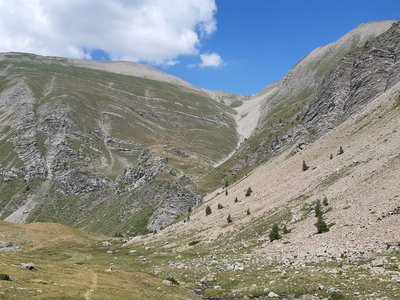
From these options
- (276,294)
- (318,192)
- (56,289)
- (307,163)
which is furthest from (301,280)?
(307,163)

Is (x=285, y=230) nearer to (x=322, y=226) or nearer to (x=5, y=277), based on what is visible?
(x=322, y=226)

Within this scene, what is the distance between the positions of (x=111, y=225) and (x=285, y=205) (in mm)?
122598

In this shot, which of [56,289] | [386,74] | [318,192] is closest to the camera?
[56,289]

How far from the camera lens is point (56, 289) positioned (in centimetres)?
3616

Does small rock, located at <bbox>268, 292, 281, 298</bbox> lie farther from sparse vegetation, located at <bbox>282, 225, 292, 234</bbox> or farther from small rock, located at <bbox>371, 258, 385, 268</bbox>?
sparse vegetation, located at <bbox>282, 225, 292, 234</bbox>

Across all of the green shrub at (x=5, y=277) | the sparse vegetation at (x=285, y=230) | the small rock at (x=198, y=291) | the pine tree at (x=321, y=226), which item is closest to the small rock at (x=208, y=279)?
the small rock at (x=198, y=291)

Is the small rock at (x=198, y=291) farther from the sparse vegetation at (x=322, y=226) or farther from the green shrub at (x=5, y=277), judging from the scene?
the sparse vegetation at (x=322, y=226)

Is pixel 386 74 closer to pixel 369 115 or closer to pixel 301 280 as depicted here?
pixel 369 115

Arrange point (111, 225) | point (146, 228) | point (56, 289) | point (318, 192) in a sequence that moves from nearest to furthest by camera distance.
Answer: point (56, 289) → point (318, 192) → point (146, 228) → point (111, 225)

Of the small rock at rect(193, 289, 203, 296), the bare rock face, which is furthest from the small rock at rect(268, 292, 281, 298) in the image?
the bare rock face

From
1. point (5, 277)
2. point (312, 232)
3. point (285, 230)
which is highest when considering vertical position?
point (285, 230)

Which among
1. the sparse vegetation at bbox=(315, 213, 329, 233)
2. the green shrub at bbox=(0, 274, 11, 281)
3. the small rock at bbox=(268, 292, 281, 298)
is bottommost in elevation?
the small rock at bbox=(268, 292, 281, 298)

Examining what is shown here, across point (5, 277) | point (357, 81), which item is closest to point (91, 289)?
point (5, 277)

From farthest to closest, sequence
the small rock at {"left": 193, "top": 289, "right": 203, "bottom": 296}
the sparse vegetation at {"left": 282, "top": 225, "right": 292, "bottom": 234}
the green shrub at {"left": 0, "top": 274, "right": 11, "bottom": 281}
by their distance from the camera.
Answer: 1. the sparse vegetation at {"left": 282, "top": 225, "right": 292, "bottom": 234}
2. the small rock at {"left": 193, "top": 289, "right": 203, "bottom": 296}
3. the green shrub at {"left": 0, "top": 274, "right": 11, "bottom": 281}
